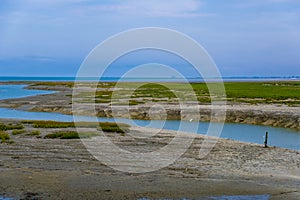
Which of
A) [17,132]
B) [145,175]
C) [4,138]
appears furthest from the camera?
[17,132]

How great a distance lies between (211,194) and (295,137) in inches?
809

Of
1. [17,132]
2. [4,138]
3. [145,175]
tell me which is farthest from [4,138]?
[145,175]

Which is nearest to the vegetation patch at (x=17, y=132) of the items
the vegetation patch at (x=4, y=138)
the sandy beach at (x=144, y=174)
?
the sandy beach at (x=144, y=174)

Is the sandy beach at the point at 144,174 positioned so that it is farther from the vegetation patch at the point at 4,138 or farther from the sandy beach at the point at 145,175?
the vegetation patch at the point at 4,138

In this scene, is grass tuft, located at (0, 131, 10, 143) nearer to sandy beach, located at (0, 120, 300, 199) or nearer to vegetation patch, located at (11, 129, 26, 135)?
sandy beach, located at (0, 120, 300, 199)

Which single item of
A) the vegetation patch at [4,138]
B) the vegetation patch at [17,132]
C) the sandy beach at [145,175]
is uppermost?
the vegetation patch at [17,132]

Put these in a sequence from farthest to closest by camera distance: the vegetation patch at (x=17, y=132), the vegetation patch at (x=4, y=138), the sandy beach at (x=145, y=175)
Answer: the vegetation patch at (x=17, y=132), the vegetation patch at (x=4, y=138), the sandy beach at (x=145, y=175)

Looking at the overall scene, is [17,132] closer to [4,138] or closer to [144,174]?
[4,138]

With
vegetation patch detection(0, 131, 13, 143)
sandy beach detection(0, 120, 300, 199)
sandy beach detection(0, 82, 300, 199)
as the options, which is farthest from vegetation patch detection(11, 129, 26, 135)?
sandy beach detection(0, 120, 300, 199)

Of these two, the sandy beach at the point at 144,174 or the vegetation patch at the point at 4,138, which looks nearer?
the sandy beach at the point at 144,174

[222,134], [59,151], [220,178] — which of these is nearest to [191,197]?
[220,178]

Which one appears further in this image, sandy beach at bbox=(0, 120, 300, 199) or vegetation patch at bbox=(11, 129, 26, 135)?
vegetation patch at bbox=(11, 129, 26, 135)

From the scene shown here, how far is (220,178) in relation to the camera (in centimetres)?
1780

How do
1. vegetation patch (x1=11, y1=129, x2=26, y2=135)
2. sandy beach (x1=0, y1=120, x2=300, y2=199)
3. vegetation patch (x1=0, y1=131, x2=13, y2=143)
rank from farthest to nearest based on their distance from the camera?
vegetation patch (x1=11, y1=129, x2=26, y2=135)
vegetation patch (x1=0, y1=131, x2=13, y2=143)
sandy beach (x1=0, y1=120, x2=300, y2=199)
